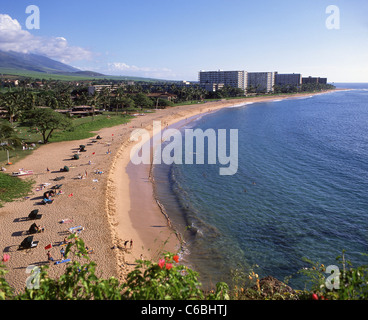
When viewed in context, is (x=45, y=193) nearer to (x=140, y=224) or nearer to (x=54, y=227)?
(x=54, y=227)

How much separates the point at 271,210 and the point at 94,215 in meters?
15.3

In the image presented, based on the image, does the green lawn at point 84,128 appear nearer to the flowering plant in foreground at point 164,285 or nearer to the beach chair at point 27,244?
the beach chair at point 27,244

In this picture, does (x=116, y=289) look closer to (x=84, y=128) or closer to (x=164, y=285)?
(x=164, y=285)

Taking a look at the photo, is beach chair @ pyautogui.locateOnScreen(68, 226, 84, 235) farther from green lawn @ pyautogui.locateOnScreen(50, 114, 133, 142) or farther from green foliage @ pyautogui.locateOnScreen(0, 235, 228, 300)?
green lawn @ pyautogui.locateOnScreen(50, 114, 133, 142)

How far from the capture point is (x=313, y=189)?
1156 inches

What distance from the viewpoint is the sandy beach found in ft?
53.5

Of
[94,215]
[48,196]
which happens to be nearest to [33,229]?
[94,215]

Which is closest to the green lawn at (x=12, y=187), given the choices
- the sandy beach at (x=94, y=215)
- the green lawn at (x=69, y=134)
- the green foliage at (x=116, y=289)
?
the sandy beach at (x=94, y=215)

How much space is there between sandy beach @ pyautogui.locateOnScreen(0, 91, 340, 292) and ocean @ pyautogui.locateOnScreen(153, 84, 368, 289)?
221cm

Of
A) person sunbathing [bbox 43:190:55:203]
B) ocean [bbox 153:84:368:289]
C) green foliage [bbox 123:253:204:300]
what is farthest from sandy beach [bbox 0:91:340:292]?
green foliage [bbox 123:253:204:300]

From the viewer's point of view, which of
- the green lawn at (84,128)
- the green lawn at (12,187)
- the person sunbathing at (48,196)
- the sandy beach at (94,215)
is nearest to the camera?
the sandy beach at (94,215)

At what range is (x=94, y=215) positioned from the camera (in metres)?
21.6

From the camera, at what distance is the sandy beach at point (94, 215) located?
16297 millimetres

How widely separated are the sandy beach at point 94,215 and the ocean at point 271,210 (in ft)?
7.24
